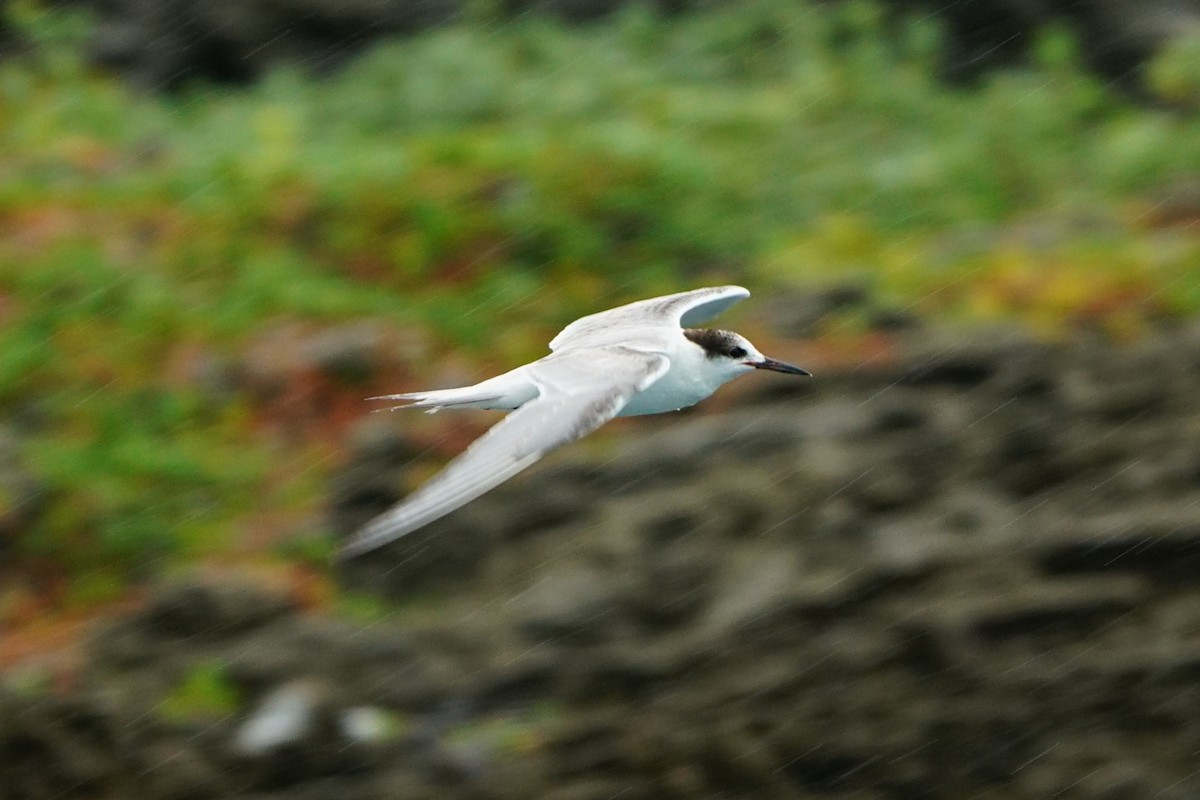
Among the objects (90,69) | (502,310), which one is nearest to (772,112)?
(502,310)

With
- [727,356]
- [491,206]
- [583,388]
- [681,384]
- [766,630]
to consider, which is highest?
[583,388]

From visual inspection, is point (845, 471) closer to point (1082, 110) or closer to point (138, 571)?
point (138, 571)

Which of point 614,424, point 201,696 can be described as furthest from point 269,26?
point 201,696

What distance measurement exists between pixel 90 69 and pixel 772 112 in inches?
308

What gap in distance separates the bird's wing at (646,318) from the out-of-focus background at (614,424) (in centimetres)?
205

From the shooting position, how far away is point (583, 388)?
5879mm

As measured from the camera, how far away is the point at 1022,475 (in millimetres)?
9609

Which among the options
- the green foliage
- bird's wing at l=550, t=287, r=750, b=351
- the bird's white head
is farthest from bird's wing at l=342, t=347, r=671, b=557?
the green foliage

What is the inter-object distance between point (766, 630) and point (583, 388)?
11.9ft

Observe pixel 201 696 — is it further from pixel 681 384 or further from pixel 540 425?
pixel 540 425

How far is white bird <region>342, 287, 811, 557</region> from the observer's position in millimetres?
4887

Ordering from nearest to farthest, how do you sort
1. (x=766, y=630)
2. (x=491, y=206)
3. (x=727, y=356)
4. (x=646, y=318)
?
(x=727, y=356), (x=646, y=318), (x=766, y=630), (x=491, y=206)

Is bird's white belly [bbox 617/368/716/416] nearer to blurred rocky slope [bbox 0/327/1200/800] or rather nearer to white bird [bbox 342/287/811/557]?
white bird [bbox 342/287/811/557]

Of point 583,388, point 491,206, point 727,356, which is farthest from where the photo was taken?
point 491,206
